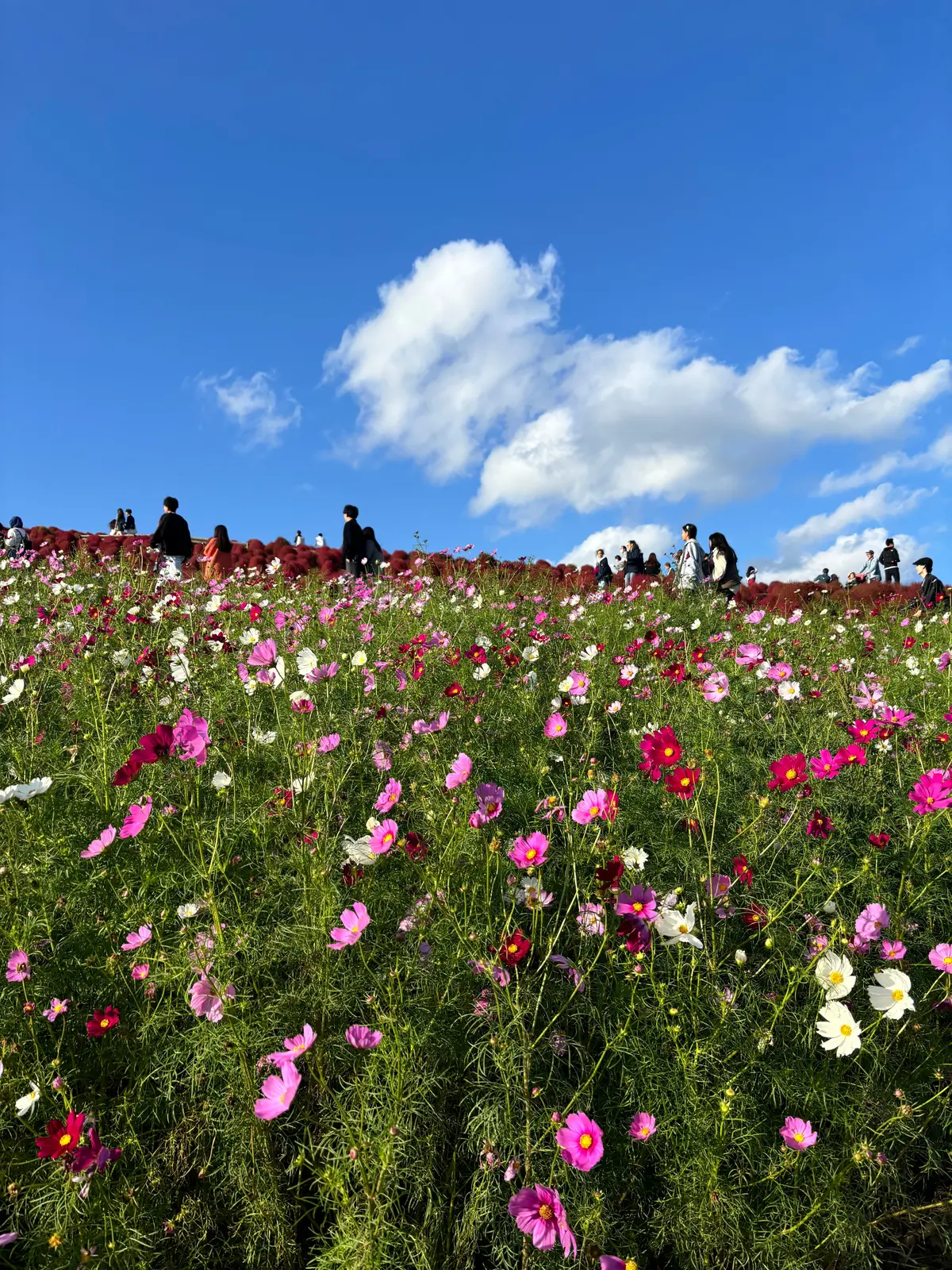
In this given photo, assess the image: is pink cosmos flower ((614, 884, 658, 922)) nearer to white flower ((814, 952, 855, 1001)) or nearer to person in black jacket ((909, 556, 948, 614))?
white flower ((814, 952, 855, 1001))

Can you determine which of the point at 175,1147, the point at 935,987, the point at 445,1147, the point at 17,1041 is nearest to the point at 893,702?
the point at 935,987

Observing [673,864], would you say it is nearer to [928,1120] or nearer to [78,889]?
[928,1120]

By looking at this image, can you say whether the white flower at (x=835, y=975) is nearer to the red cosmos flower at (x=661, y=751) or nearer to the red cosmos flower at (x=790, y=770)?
the red cosmos flower at (x=790, y=770)

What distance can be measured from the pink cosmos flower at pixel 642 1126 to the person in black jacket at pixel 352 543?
7.71 metres

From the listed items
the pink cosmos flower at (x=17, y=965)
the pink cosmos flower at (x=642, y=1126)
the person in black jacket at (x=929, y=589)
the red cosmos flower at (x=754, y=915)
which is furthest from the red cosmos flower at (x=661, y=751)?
the person in black jacket at (x=929, y=589)

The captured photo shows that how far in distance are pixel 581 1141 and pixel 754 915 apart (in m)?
0.83

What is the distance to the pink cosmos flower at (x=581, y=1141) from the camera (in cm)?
118

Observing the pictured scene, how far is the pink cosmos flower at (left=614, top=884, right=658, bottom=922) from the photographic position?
1.48 m

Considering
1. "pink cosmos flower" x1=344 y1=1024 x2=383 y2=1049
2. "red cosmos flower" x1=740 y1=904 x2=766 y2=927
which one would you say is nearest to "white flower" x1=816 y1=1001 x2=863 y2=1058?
"red cosmos flower" x1=740 y1=904 x2=766 y2=927

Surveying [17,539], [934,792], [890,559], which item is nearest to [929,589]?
[890,559]

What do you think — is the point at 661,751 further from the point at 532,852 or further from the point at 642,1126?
the point at 642,1126

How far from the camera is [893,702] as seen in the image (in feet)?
12.4

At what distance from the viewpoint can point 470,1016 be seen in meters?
1.65

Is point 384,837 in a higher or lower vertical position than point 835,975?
higher
